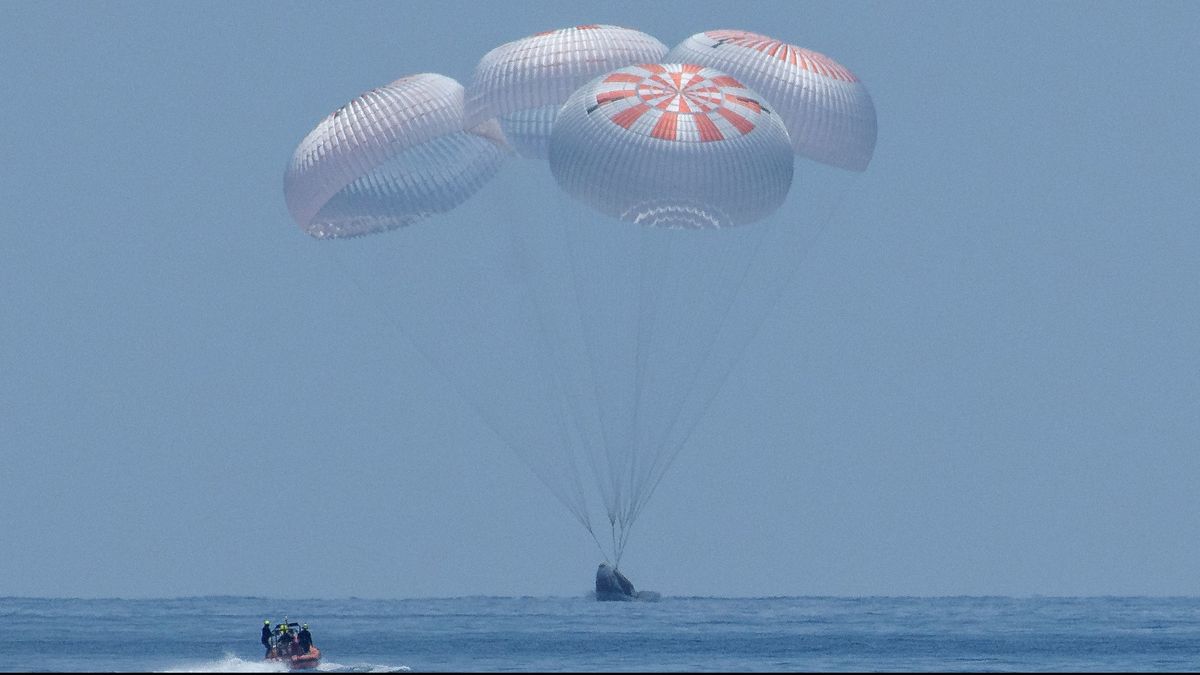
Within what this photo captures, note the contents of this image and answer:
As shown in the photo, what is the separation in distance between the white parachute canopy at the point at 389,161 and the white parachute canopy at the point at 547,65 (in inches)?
49.5

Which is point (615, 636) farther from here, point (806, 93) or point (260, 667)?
point (806, 93)

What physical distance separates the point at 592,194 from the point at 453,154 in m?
6.83

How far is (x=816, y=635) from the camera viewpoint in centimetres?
6097

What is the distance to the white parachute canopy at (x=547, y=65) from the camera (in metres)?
44.6

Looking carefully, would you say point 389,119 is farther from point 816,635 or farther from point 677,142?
point 816,635

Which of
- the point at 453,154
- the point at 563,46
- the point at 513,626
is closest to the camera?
the point at 563,46

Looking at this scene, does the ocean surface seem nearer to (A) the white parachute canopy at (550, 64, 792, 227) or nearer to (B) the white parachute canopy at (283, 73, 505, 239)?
(B) the white parachute canopy at (283, 73, 505, 239)

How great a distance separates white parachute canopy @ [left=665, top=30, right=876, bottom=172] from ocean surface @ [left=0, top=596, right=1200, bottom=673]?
11.0 m

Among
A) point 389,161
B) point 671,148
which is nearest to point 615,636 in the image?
point 389,161

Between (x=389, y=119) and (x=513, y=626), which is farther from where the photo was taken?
(x=513, y=626)

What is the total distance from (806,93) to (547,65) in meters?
5.15

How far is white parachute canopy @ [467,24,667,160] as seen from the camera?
146ft

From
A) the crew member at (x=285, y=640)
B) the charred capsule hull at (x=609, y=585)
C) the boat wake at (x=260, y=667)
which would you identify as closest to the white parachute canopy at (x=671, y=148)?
the boat wake at (x=260, y=667)

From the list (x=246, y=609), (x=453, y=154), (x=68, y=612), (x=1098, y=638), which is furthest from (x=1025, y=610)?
(x=453, y=154)
